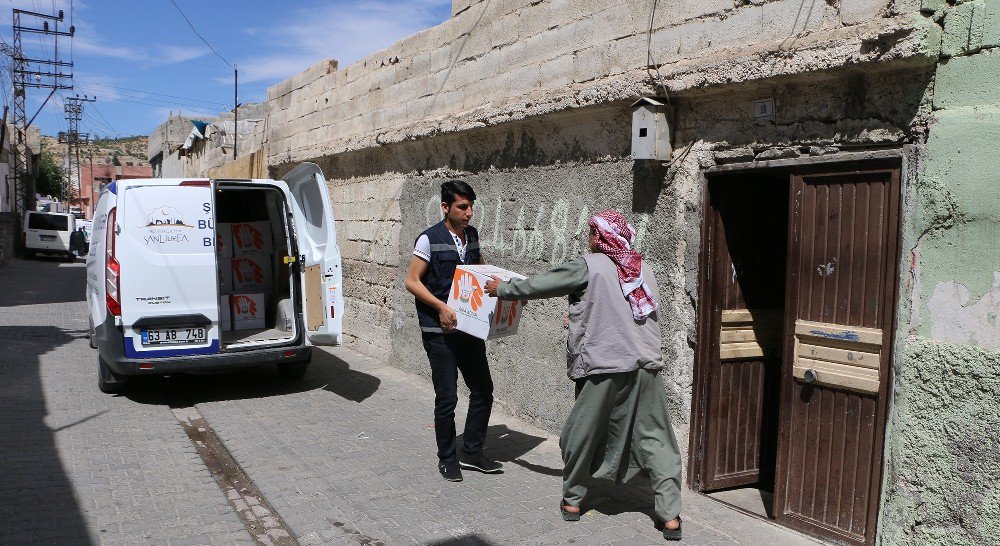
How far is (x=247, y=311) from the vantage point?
8047 mm

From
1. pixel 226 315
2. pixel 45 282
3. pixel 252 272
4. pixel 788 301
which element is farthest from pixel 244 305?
pixel 45 282

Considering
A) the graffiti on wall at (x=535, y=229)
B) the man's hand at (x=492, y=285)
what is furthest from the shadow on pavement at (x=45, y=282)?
the man's hand at (x=492, y=285)

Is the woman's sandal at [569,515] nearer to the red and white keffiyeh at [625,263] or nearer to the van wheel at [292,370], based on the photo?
the red and white keffiyeh at [625,263]

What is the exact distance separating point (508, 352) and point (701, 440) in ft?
7.05

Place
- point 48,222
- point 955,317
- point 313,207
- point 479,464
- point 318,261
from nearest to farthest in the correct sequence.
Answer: point 955,317
point 479,464
point 318,261
point 313,207
point 48,222

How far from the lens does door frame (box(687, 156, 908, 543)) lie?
356 centimetres

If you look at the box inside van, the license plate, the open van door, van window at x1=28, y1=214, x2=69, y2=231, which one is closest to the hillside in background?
van window at x1=28, y1=214, x2=69, y2=231

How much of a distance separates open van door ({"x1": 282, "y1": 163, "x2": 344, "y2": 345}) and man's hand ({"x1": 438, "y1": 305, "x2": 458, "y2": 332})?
272cm

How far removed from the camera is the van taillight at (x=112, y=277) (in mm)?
6355

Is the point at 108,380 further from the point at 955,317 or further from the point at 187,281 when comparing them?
the point at 955,317

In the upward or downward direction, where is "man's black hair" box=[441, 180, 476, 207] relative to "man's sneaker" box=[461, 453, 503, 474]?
upward

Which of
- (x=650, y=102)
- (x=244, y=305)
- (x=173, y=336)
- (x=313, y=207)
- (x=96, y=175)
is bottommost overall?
(x=173, y=336)

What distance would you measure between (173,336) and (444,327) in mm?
3243

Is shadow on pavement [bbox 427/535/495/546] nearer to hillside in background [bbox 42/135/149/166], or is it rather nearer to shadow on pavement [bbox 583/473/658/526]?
shadow on pavement [bbox 583/473/658/526]
